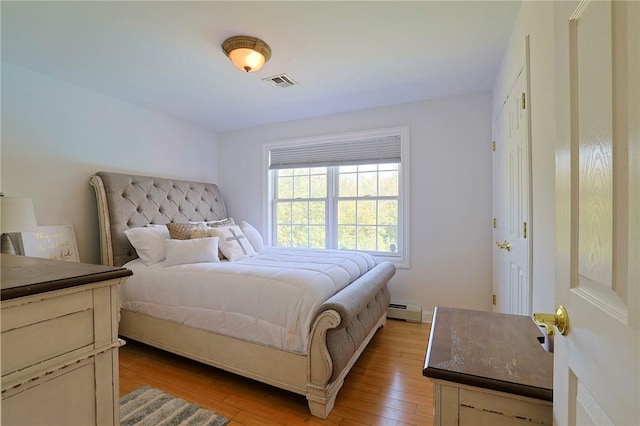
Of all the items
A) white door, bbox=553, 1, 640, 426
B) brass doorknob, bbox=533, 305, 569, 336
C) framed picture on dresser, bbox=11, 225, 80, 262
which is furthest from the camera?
framed picture on dresser, bbox=11, 225, 80, 262

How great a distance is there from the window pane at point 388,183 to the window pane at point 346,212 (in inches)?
15.4

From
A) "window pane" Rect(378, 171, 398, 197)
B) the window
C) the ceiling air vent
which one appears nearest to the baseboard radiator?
the window

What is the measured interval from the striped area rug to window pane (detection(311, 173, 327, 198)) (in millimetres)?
2610

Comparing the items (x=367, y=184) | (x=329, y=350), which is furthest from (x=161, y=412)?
(x=367, y=184)

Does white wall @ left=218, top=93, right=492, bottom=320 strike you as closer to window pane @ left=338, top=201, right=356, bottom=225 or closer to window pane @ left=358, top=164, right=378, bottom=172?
window pane @ left=358, top=164, right=378, bottom=172

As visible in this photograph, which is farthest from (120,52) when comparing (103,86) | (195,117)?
(195,117)

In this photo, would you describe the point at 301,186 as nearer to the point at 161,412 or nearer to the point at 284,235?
the point at 284,235

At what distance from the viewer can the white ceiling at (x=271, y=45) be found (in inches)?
68.9

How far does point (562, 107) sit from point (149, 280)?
2.79 meters

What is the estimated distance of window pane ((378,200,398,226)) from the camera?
3.43m

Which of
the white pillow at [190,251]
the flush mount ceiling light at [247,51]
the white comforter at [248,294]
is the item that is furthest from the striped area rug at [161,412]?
the flush mount ceiling light at [247,51]

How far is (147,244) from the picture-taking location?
270 cm

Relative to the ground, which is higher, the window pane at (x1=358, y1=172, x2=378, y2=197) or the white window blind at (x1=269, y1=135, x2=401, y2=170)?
the white window blind at (x1=269, y1=135, x2=401, y2=170)

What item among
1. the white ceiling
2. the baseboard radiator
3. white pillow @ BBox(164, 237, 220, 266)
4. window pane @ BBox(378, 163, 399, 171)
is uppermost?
the white ceiling
